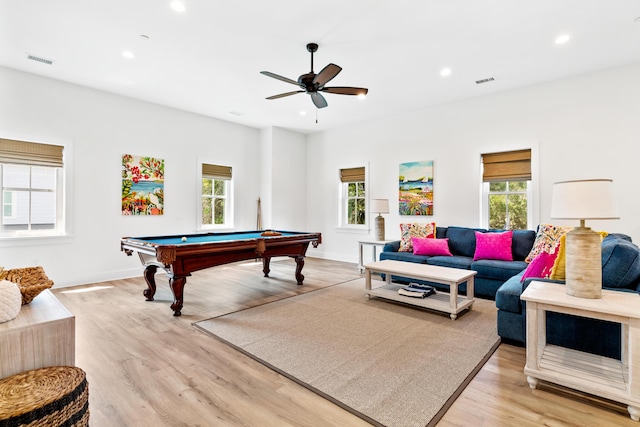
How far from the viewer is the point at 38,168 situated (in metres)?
4.57

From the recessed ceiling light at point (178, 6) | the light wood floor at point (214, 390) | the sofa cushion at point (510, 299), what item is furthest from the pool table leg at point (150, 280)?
the sofa cushion at point (510, 299)

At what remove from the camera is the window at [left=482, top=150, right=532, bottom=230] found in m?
4.86

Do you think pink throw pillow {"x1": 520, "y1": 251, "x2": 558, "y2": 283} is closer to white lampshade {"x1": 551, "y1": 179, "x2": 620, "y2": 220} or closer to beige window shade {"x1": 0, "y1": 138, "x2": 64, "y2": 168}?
white lampshade {"x1": 551, "y1": 179, "x2": 620, "y2": 220}

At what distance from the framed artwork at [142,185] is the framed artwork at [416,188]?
4453mm

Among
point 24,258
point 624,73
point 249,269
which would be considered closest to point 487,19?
point 624,73

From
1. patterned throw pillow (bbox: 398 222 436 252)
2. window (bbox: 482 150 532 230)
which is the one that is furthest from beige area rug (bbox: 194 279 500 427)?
window (bbox: 482 150 532 230)

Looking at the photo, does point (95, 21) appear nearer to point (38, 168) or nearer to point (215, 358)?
point (38, 168)

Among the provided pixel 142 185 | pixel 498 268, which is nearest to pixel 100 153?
pixel 142 185

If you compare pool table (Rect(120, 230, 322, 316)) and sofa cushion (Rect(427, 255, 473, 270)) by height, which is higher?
pool table (Rect(120, 230, 322, 316))

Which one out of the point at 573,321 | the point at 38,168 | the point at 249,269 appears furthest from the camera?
the point at 249,269

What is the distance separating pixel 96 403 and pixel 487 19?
4.40 metres

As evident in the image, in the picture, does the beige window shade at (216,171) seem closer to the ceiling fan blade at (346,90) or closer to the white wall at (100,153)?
the white wall at (100,153)

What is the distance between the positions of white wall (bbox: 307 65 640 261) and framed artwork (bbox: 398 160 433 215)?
12cm

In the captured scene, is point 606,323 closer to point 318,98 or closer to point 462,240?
point 462,240
